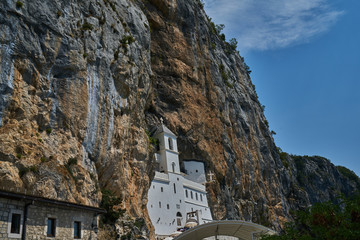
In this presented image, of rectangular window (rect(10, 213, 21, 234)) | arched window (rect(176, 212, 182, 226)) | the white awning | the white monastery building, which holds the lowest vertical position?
rectangular window (rect(10, 213, 21, 234))

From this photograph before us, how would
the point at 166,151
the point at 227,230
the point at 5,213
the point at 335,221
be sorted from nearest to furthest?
the point at 5,213
the point at 335,221
the point at 227,230
the point at 166,151

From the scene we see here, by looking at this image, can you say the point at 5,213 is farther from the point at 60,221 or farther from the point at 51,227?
the point at 60,221

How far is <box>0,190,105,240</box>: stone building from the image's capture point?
56.3 ft

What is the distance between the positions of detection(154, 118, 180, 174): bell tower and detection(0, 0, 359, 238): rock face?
1.92 m

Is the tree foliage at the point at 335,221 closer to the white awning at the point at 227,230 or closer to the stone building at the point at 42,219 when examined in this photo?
the stone building at the point at 42,219

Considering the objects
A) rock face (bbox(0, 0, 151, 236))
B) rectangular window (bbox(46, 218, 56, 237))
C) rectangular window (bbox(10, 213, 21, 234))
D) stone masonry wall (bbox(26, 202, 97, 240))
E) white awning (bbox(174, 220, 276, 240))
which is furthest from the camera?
white awning (bbox(174, 220, 276, 240))

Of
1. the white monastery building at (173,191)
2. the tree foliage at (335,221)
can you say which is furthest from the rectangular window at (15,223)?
the white monastery building at (173,191)

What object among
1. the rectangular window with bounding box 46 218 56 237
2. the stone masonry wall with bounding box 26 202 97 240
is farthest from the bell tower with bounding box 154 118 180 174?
the rectangular window with bounding box 46 218 56 237

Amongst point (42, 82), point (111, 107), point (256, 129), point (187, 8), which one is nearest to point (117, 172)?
point (111, 107)

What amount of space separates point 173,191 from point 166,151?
19.3ft

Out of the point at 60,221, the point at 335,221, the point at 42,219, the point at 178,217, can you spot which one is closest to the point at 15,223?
the point at 42,219

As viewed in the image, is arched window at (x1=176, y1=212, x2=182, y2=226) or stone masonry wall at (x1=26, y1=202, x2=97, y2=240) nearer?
stone masonry wall at (x1=26, y1=202, x2=97, y2=240)

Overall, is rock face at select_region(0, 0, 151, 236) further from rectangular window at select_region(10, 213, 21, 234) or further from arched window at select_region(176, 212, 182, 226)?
arched window at select_region(176, 212, 182, 226)

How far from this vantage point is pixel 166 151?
172 feet
